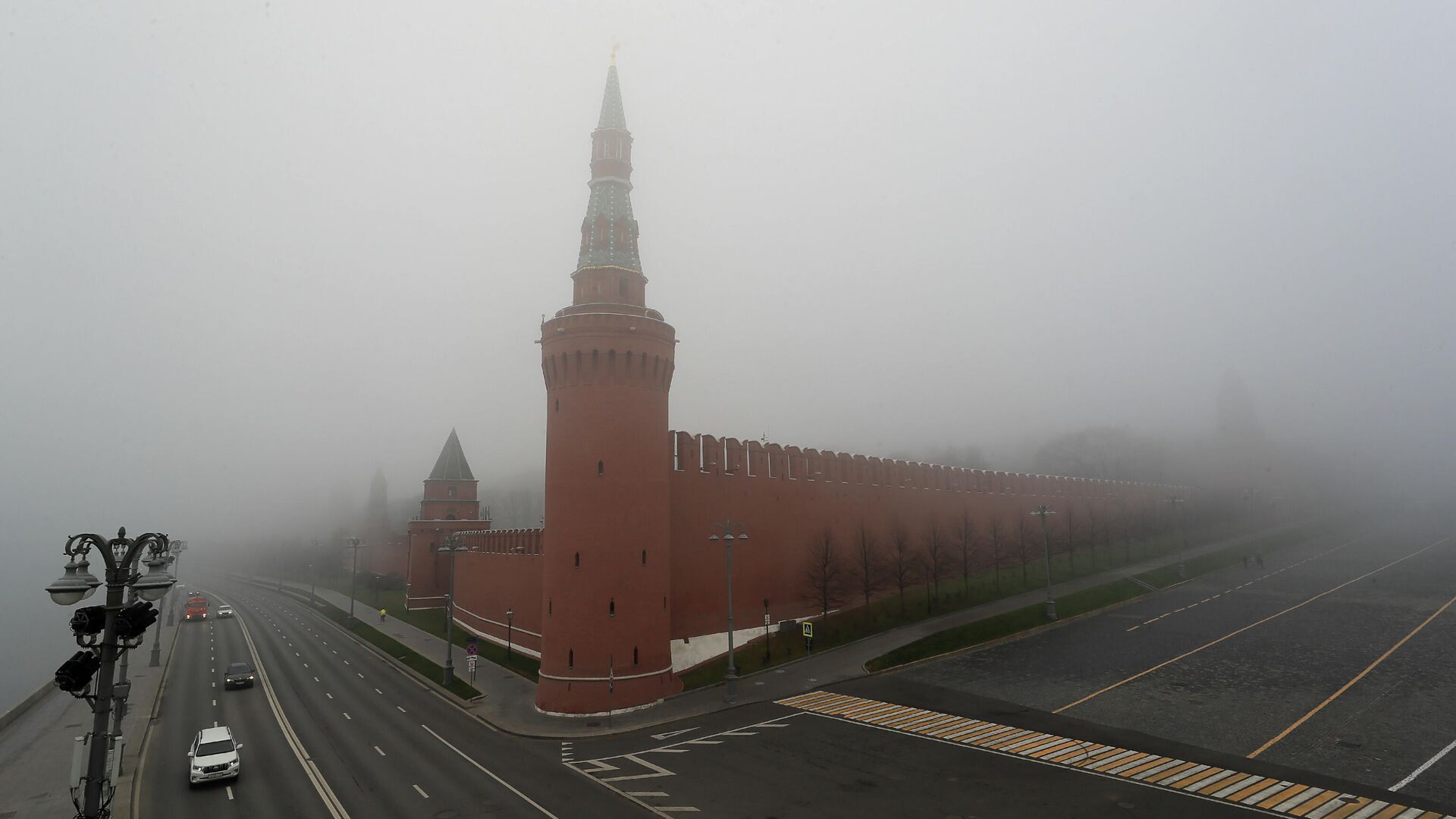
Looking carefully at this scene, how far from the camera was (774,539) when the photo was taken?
4250cm

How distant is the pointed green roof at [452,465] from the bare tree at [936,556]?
4830cm

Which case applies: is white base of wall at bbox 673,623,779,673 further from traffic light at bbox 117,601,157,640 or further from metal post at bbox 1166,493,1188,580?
metal post at bbox 1166,493,1188,580

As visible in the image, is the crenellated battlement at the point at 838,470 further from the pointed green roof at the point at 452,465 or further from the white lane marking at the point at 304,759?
the pointed green roof at the point at 452,465

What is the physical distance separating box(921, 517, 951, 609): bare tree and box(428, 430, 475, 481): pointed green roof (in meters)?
48.3

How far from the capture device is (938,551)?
53.1 metres

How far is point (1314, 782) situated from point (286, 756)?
32831mm

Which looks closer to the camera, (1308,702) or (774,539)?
(1308,702)

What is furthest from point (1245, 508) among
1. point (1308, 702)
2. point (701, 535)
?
point (701, 535)

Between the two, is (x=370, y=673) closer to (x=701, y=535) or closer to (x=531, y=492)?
(x=701, y=535)

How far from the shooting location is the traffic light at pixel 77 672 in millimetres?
10852

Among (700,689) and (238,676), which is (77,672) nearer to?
(700,689)

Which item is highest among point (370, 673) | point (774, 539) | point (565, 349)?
point (565, 349)

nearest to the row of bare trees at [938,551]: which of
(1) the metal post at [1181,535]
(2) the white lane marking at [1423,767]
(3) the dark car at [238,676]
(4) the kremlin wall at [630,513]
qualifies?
(4) the kremlin wall at [630,513]

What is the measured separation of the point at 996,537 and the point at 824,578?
20.0 meters
